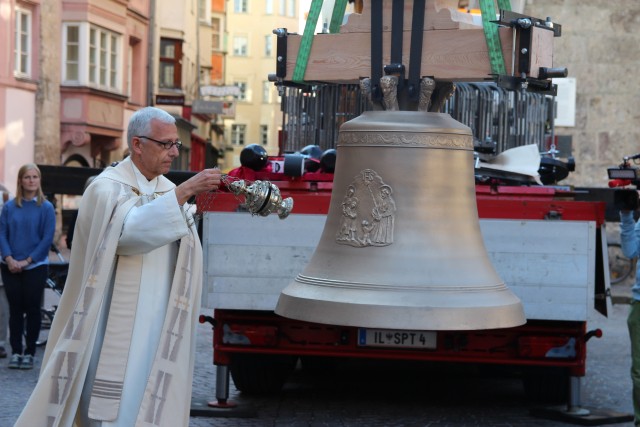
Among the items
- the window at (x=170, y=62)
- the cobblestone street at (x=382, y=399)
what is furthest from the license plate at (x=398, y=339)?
the window at (x=170, y=62)

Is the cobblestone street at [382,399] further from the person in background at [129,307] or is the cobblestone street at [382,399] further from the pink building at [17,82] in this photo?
the pink building at [17,82]

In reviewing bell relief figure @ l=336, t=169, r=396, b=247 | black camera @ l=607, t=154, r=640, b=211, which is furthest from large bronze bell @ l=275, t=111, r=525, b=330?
black camera @ l=607, t=154, r=640, b=211

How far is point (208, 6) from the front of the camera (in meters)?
55.6

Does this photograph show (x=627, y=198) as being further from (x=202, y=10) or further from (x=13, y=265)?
A: (x=202, y=10)

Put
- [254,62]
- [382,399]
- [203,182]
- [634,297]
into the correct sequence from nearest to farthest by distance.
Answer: [203,182] → [634,297] → [382,399] → [254,62]

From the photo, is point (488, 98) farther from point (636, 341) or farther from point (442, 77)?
point (442, 77)

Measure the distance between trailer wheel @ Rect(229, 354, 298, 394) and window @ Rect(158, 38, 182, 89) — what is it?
1397 inches

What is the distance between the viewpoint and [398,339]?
8227 millimetres

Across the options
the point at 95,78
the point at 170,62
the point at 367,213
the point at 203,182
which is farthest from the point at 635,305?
the point at 170,62

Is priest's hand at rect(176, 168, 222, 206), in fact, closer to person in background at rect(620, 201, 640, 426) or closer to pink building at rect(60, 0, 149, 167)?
person in background at rect(620, 201, 640, 426)

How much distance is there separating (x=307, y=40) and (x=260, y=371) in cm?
510

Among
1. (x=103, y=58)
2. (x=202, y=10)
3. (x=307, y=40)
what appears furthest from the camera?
(x=202, y=10)

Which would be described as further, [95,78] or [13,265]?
[95,78]

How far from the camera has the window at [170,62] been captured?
44.7 meters
